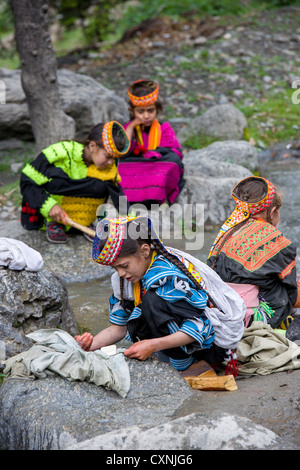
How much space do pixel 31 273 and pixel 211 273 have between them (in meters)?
1.20

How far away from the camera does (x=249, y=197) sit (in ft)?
12.4

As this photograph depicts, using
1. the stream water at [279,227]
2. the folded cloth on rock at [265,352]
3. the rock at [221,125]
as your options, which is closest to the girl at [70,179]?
the stream water at [279,227]

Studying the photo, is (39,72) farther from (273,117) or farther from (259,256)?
(259,256)

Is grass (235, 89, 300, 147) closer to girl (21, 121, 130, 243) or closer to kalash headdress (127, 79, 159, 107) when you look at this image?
kalash headdress (127, 79, 159, 107)

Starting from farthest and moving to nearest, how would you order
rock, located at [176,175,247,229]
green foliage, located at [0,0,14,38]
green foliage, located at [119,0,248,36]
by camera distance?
green foliage, located at [119,0,248,36]
green foliage, located at [0,0,14,38]
rock, located at [176,175,247,229]

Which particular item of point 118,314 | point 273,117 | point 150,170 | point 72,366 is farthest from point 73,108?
point 72,366

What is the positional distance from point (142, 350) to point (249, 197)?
132 cm

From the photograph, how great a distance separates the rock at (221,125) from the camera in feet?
26.5

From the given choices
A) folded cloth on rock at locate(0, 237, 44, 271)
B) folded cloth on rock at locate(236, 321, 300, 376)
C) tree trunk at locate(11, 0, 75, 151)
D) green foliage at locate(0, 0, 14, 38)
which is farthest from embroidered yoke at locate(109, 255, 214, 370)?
green foliage at locate(0, 0, 14, 38)

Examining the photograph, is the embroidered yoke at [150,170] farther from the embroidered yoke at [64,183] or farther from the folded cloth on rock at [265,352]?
the folded cloth on rock at [265,352]

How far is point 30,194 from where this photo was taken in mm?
5211

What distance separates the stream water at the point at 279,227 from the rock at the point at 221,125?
1.70ft

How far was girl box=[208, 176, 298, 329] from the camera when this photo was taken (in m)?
3.59

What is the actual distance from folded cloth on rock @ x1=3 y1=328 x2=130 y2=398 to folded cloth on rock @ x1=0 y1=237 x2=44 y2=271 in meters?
0.74
